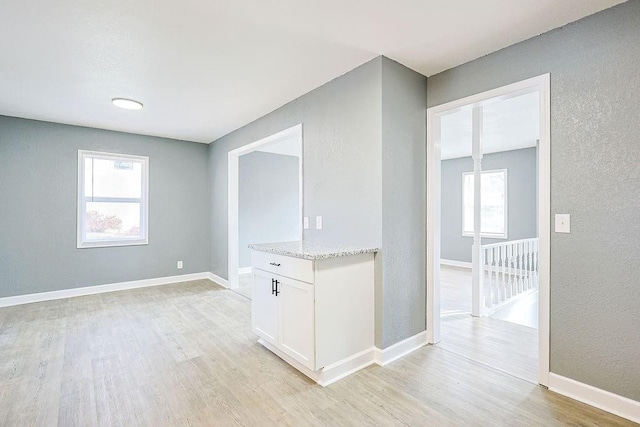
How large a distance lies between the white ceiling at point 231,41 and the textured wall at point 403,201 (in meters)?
0.26

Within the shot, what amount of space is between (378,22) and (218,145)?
3.85m

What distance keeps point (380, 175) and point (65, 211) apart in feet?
14.8

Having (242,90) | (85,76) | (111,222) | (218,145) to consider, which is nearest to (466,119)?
(242,90)

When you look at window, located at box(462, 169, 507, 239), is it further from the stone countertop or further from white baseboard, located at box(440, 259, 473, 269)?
the stone countertop

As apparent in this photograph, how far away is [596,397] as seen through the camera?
184 centimetres

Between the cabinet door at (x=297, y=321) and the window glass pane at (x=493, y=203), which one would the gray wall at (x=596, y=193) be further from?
the window glass pane at (x=493, y=203)

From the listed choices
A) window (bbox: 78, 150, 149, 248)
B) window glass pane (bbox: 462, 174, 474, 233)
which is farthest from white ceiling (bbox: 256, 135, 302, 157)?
window glass pane (bbox: 462, 174, 474, 233)

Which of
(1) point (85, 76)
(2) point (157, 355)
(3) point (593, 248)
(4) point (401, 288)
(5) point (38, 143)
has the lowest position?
(2) point (157, 355)

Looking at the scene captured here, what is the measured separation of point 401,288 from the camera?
2557mm

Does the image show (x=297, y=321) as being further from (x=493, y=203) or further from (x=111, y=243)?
(x=493, y=203)

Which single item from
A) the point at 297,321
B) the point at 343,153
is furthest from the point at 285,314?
the point at 343,153

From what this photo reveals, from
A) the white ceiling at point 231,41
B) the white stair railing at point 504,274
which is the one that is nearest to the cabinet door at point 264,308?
the white ceiling at point 231,41

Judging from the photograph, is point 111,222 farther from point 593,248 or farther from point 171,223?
point 593,248

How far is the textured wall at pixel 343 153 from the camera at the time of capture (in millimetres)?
2479
